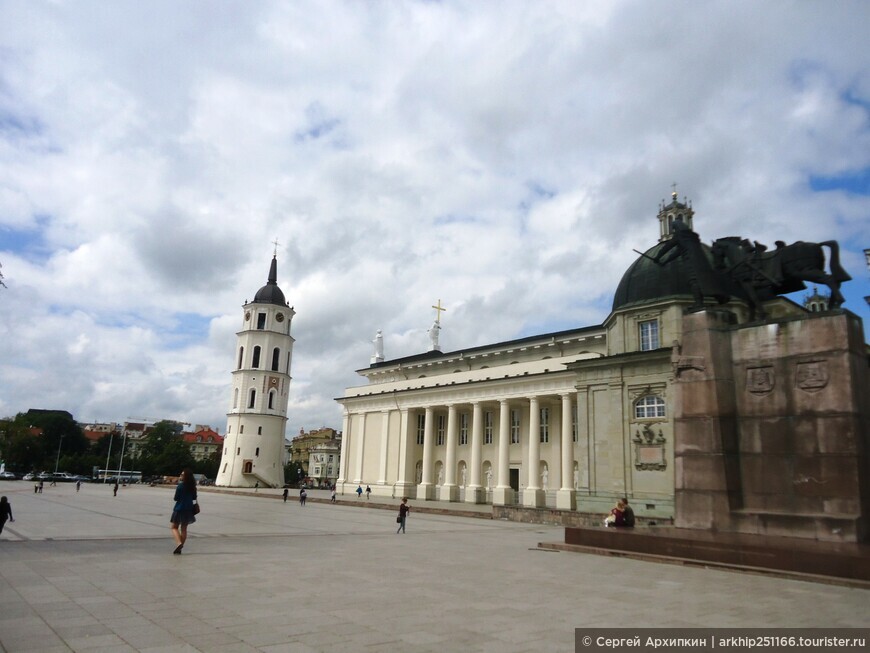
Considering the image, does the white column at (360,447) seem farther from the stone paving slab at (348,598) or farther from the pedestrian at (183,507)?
the pedestrian at (183,507)

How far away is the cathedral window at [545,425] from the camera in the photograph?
2101 inches

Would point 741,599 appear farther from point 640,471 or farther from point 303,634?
point 640,471

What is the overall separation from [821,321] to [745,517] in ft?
15.9

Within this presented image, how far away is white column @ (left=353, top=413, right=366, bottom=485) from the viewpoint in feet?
222

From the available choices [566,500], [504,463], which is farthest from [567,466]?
[504,463]

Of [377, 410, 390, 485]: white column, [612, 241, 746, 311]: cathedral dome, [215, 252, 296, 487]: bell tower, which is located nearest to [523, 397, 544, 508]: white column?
[612, 241, 746, 311]: cathedral dome

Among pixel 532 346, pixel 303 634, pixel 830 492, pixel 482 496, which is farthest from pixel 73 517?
pixel 532 346

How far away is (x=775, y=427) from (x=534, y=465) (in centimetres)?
3604

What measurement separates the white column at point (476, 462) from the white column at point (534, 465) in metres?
5.55

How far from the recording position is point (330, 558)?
14.8 meters

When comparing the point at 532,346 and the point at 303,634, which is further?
the point at 532,346

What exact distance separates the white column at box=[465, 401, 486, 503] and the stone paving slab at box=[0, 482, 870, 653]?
38.4m

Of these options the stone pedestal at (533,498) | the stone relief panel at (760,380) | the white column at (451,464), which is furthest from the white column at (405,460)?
the stone relief panel at (760,380)

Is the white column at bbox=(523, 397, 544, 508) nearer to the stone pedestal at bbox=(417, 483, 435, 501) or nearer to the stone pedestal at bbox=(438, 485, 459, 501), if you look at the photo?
the stone pedestal at bbox=(438, 485, 459, 501)
